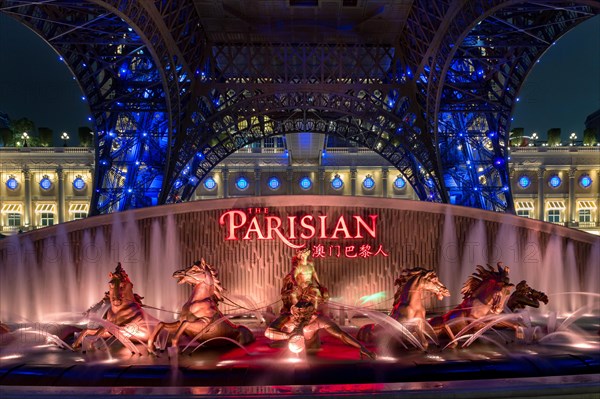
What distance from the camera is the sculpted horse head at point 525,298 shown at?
619 inches

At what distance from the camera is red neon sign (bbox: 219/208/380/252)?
18.7 metres

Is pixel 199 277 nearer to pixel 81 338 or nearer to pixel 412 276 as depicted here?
pixel 81 338

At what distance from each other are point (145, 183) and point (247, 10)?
593 inches

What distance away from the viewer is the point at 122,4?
27297 mm

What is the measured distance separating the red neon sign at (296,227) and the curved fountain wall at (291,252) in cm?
10

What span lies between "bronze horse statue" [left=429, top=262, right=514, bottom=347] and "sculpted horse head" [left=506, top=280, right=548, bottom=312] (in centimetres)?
73

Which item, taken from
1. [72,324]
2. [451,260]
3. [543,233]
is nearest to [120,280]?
[72,324]

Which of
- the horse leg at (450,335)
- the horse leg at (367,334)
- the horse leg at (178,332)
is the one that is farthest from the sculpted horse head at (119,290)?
the horse leg at (450,335)

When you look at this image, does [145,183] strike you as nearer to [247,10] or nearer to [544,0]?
[247,10]

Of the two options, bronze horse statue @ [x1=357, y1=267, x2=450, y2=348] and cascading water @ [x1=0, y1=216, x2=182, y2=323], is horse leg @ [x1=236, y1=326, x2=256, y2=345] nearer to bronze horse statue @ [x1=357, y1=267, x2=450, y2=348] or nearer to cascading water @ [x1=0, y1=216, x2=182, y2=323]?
bronze horse statue @ [x1=357, y1=267, x2=450, y2=348]

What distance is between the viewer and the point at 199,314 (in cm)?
1468

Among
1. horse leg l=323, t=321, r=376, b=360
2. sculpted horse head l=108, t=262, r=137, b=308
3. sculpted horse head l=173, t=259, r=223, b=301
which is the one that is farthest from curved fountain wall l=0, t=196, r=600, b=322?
horse leg l=323, t=321, r=376, b=360

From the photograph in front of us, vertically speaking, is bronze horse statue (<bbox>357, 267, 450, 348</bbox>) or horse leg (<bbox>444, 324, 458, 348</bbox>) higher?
bronze horse statue (<bbox>357, 267, 450, 348</bbox>)

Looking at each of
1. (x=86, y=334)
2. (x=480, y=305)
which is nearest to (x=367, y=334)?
(x=480, y=305)
